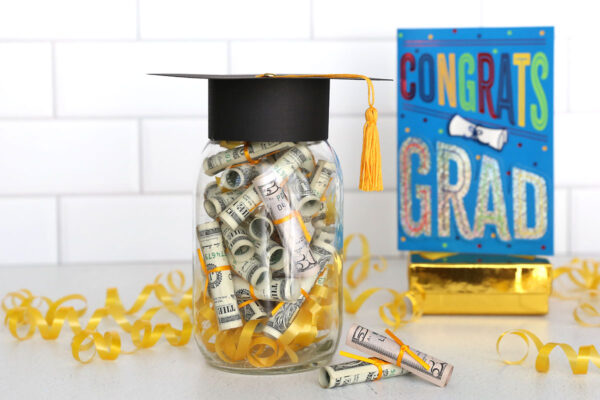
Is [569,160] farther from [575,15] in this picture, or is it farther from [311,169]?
[311,169]

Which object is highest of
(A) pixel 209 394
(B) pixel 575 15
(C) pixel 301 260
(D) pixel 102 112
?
(B) pixel 575 15

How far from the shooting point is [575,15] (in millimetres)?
1193

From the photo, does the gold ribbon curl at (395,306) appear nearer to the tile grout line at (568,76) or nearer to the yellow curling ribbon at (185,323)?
the yellow curling ribbon at (185,323)

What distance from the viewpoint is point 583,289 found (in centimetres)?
102

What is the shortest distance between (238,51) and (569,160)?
0.53 metres

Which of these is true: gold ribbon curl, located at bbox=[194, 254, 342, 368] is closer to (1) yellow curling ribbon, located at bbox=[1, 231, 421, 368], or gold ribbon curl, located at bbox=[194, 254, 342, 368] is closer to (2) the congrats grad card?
(1) yellow curling ribbon, located at bbox=[1, 231, 421, 368]

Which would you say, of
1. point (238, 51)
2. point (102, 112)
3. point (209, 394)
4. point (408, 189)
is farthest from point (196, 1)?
point (209, 394)

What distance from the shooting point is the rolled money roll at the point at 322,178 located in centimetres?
73

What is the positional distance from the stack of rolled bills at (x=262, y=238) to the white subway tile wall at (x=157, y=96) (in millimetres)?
501

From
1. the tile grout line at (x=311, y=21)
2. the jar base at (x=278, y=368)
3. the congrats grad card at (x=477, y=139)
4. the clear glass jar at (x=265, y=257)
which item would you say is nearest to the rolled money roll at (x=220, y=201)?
the clear glass jar at (x=265, y=257)

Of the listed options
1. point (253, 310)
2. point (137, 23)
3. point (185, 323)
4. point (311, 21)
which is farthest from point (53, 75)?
point (253, 310)

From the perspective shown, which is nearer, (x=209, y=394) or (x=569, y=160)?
(x=209, y=394)

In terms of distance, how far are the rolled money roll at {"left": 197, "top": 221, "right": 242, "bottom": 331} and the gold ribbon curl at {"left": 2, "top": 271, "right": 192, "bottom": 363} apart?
0.38 ft

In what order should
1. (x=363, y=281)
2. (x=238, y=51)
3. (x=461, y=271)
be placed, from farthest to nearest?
(x=238, y=51), (x=363, y=281), (x=461, y=271)
